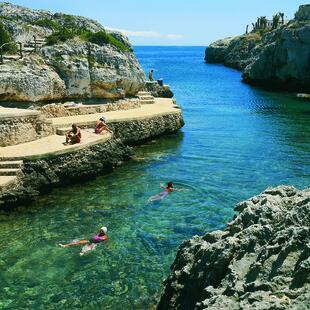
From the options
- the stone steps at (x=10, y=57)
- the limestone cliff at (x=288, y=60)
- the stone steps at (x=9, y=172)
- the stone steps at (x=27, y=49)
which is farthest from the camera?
the limestone cliff at (x=288, y=60)

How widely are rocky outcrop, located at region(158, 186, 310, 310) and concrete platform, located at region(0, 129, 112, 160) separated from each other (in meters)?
13.1

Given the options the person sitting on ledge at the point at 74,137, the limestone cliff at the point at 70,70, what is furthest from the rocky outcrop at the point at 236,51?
the person sitting on ledge at the point at 74,137

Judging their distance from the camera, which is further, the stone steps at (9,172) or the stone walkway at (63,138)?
the stone walkway at (63,138)

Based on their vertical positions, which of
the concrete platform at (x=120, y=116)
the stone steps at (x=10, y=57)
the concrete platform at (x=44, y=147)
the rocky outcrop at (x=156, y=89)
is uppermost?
the stone steps at (x=10, y=57)

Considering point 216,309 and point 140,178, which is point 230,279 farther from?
point 140,178

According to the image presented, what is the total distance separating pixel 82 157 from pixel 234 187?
8.57 metres

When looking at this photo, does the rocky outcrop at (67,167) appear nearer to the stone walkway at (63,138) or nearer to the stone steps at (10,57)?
the stone walkway at (63,138)

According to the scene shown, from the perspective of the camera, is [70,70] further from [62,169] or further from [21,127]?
[62,169]

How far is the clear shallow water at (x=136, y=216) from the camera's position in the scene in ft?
46.5

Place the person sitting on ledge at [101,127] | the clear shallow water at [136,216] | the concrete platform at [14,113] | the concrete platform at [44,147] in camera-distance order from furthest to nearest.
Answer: the person sitting on ledge at [101,127] → the concrete platform at [14,113] → the concrete platform at [44,147] → the clear shallow water at [136,216]

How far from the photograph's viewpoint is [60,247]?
55.7 feet

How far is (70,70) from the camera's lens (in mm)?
37438

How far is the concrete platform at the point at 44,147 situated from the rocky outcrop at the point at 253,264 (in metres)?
13.1

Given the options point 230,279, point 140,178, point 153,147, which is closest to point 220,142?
point 153,147
